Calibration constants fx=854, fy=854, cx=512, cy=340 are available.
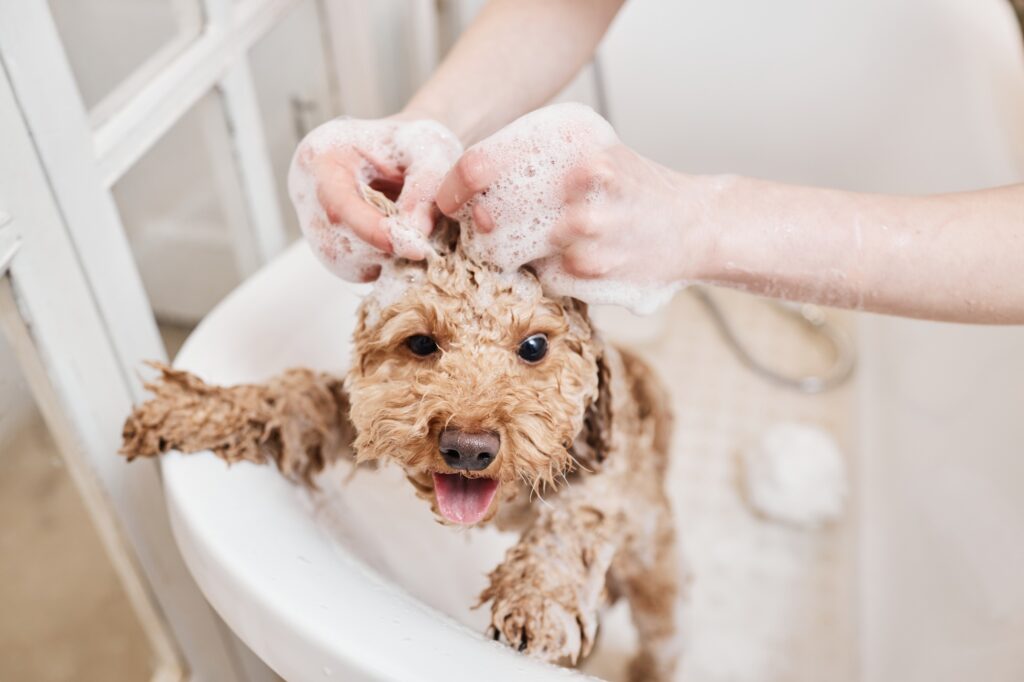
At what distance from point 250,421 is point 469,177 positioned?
15.4 inches

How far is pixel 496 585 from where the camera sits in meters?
0.87

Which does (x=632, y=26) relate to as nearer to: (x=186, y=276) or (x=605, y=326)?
(x=605, y=326)

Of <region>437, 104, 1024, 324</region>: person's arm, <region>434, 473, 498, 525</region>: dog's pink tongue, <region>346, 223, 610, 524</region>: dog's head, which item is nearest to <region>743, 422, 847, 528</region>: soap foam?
<region>437, 104, 1024, 324</region>: person's arm

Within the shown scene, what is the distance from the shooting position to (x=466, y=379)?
73 cm

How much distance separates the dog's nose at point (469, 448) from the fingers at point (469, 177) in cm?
19

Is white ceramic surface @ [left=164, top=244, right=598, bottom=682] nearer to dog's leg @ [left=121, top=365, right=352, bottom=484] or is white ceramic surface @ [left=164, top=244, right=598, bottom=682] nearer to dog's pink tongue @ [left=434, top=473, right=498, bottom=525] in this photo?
dog's leg @ [left=121, top=365, right=352, bottom=484]

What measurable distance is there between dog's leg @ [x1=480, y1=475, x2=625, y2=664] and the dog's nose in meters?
0.21

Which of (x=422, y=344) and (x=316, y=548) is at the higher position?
(x=422, y=344)

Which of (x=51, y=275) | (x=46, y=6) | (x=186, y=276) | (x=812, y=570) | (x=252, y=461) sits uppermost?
(x=46, y=6)

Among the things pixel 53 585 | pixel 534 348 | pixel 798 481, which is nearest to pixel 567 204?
pixel 534 348

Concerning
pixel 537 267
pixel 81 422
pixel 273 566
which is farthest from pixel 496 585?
pixel 81 422

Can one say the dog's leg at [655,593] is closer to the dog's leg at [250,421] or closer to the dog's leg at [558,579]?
the dog's leg at [558,579]

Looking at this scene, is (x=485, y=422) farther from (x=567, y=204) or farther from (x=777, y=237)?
(x=777, y=237)

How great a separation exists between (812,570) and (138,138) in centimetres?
140
